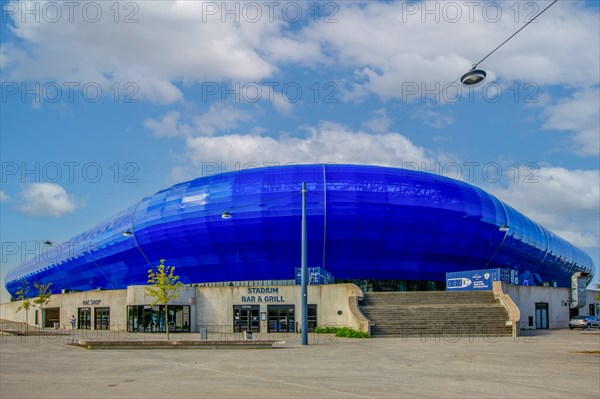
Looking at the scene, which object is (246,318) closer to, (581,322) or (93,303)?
(93,303)

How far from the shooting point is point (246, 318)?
152 ft

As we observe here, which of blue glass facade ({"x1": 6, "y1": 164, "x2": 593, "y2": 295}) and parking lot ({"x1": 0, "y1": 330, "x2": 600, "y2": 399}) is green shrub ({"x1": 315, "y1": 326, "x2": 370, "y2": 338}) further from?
blue glass facade ({"x1": 6, "y1": 164, "x2": 593, "y2": 295})

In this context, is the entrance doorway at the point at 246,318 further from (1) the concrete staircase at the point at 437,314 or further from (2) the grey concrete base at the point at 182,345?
(2) the grey concrete base at the point at 182,345

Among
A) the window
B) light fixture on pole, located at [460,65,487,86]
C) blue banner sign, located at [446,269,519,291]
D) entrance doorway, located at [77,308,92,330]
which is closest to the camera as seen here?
light fixture on pole, located at [460,65,487,86]

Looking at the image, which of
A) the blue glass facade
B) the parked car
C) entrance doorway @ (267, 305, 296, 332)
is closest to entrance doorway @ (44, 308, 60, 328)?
the blue glass facade

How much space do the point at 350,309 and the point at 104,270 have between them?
4623cm

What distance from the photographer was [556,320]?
178 ft

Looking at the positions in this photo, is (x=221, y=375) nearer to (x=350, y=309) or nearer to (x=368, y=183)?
(x=350, y=309)

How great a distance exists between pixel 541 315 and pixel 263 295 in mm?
24328

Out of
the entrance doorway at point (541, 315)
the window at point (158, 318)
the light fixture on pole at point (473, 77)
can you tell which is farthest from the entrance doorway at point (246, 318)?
the light fixture on pole at point (473, 77)

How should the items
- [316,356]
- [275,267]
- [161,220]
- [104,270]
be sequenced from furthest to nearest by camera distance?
[104,270]
[161,220]
[275,267]
[316,356]

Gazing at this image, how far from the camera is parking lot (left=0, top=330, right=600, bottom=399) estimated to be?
14.0m

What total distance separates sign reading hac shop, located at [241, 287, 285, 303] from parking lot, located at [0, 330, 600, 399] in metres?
18.9

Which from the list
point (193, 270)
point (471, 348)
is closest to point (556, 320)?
point (471, 348)
